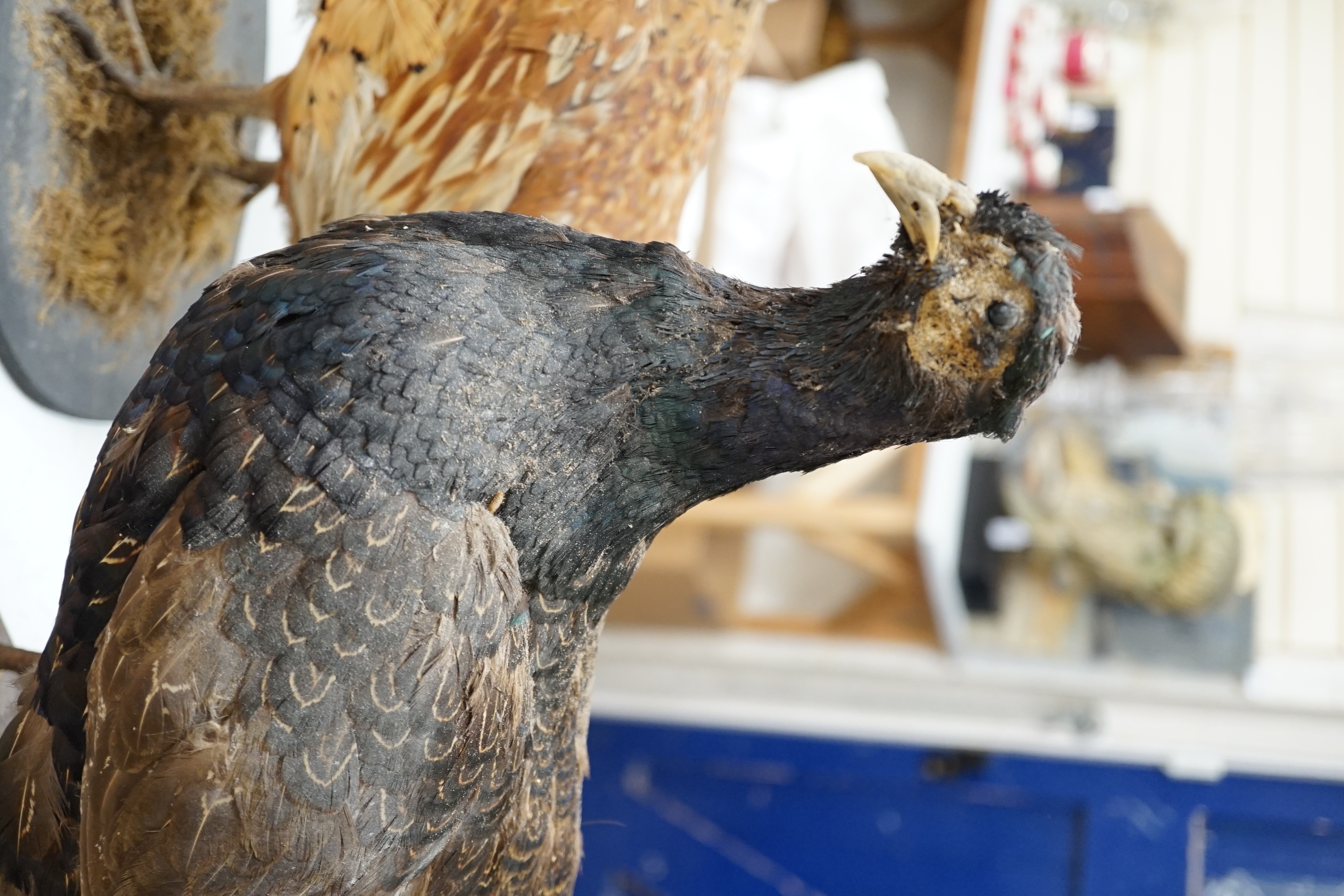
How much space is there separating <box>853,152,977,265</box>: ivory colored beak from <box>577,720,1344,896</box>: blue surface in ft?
5.67

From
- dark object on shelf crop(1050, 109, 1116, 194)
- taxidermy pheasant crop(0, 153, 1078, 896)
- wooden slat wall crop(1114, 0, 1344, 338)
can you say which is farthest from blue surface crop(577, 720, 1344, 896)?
taxidermy pheasant crop(0, 153, 1078, 896)

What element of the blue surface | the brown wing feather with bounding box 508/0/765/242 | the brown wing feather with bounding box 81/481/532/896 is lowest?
the blue surface

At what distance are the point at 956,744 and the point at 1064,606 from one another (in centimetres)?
36

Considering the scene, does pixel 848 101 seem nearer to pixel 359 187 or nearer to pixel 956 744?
pixel 359 187

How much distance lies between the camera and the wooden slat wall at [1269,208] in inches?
87.6

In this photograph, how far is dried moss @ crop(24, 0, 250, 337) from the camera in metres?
0.59

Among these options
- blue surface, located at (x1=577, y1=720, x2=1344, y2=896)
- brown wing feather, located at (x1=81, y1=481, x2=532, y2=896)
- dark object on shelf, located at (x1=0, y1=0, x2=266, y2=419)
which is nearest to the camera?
brown wing feather, located at (x1=81, y1=481, x2=532, y2=896)

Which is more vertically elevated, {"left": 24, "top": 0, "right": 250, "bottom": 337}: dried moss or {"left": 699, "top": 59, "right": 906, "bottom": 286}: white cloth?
{"left": 699, "top": 59, "right": 906, "bottom": 286}: white cloth

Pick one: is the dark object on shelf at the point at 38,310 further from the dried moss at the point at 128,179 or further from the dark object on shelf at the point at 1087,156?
the dark object on shelf at the point at 1087,156

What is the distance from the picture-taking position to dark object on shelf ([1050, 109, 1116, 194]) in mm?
2326

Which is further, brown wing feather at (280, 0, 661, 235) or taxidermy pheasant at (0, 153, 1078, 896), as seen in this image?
brown wing feather at (280, 0, 661, 235)

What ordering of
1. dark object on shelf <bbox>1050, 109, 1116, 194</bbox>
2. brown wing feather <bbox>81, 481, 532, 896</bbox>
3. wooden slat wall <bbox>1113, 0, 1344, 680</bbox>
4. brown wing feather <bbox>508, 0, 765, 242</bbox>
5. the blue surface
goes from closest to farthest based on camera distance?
brown wing feather <bbox>81, 481, 532, 896</bbox> → brown wing feather <bbox>508, 0, 765, 242</bbox> → the blue surface → wooden slat wall <bbox>1113, 0, 1344, 680</bbox> → dark object on shelf <bbox>1050, 109, 1116, 194</bbox>

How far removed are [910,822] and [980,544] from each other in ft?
1.72

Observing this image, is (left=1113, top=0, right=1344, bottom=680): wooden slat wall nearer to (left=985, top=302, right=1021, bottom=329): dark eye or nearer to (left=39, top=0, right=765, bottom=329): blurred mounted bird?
(left=39, top=0, right=765, bottom=329): blurred mounted bird
